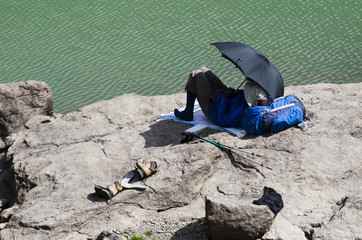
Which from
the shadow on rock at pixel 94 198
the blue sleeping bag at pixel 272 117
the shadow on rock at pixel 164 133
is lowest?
the shadow on rock at pixel 94 198

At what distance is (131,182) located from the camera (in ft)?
20.4

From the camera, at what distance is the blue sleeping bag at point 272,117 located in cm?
675

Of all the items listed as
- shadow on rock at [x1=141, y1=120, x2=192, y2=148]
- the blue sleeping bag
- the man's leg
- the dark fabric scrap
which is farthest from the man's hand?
the dark fabric scrap

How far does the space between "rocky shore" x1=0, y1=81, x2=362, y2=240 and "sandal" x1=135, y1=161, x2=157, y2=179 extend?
88 mm

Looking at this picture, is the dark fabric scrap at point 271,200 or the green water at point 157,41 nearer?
the dark fabric scrap at point 271,200

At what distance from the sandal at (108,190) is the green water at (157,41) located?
5747 mm

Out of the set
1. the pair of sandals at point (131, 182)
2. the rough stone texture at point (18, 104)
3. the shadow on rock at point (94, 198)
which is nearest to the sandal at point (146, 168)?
the pair of sandals at point (131, 182)

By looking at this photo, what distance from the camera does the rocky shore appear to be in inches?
197

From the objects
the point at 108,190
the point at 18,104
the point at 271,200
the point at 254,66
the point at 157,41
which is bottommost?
the point at 157,41

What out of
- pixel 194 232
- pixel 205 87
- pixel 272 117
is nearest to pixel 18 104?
pixel 205 87

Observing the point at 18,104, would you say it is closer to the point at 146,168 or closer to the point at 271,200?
the point at 146,168

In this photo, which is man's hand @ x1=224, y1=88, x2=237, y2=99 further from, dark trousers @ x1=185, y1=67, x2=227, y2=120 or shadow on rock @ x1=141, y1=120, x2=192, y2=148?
shadow on rock @ x1=141, y1=120, x2=192, y2=148

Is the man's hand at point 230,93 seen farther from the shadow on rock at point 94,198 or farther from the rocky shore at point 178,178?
the shadow on rock at point 94,198

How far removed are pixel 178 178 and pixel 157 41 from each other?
8882 mm
